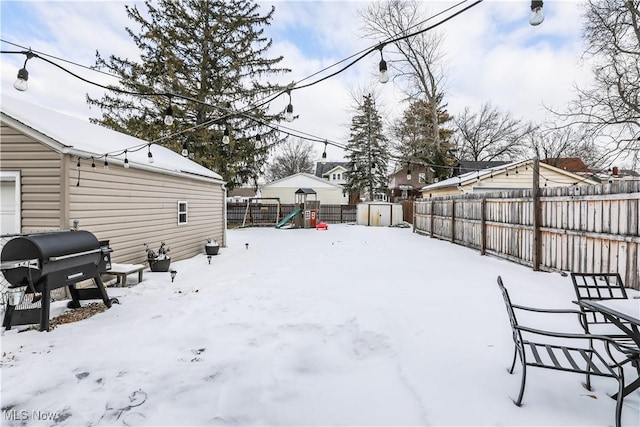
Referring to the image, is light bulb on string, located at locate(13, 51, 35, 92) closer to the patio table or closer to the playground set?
the patio table

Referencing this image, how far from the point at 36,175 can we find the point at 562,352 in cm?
738

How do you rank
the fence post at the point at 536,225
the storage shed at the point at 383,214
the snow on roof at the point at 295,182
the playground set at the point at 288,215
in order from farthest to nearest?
the snow on roof at the point at 295,182 < the storage shed at the point at 383,214 < the playground set at the point at 288,215 < the fence post at the point at 536,225

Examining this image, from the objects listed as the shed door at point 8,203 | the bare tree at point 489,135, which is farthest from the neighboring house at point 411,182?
the shed door at point 8,203

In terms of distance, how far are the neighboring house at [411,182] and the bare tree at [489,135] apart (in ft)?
14.4

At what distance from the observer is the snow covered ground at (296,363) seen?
2137mm

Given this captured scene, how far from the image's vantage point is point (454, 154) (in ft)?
97.9

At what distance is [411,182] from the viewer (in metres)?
39.0

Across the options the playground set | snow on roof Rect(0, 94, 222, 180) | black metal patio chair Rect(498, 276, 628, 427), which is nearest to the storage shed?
the playground set

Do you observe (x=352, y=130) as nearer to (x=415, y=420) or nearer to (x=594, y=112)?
(x=594, y=112)

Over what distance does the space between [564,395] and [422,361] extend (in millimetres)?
1008

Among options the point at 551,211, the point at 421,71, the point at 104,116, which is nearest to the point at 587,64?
the point at 551,211

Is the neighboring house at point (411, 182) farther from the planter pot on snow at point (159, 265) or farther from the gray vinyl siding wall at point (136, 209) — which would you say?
the planter pot on snow at point (159, 265)

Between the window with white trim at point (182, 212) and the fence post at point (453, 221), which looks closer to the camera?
the window with white trim at point (182, 212)

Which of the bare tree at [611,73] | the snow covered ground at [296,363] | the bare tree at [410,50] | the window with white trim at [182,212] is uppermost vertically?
the bare tree at [410,50]
